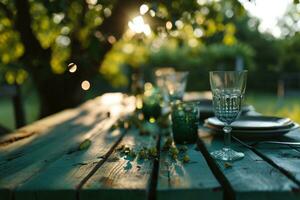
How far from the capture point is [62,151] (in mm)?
1415

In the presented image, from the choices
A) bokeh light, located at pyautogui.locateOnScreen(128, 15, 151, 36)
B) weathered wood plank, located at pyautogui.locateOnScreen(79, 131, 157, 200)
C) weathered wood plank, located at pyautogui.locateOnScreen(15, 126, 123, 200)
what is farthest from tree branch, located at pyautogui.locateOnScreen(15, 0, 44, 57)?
weathered wood plank, located at pyautogui.locateOnScreen(79, 131, 157, 200)

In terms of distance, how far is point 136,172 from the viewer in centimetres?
108

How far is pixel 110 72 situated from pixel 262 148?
13.0 ft

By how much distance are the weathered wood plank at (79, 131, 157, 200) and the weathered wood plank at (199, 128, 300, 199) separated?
Answer: 20 centimetres

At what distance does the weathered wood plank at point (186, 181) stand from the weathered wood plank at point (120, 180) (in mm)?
39

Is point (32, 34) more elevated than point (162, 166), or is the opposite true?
point (32, 34)

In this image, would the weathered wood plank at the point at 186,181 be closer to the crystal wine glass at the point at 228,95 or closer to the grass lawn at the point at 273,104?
the crystal wine glass at the point at 228,95

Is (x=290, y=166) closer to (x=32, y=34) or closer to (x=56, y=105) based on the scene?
Answer: (x=32, y=34)

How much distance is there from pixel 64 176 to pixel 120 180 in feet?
0.53

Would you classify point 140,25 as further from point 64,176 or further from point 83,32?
point 64,176

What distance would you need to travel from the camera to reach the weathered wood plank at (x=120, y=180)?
0.92 m

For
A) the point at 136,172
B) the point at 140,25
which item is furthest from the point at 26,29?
the point at 136,172

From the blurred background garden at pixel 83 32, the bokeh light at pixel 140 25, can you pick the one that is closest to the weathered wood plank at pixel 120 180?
the blurred background garden at pixel 83 32

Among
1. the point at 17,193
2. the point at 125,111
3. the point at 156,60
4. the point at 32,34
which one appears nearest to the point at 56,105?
the point at 32,34
